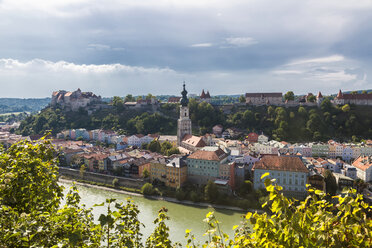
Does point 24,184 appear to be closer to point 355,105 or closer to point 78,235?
point 78,235

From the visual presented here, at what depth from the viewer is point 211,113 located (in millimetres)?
48469

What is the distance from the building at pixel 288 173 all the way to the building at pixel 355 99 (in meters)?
37.9

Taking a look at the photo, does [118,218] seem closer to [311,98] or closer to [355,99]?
[311,98]

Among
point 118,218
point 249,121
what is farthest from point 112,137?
point 118,218

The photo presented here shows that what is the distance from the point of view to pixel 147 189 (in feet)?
70.5

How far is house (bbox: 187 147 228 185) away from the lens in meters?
21.6

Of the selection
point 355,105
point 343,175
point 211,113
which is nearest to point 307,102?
point 355,105

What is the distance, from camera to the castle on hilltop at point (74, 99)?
2502 inches

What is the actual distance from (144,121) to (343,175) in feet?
108

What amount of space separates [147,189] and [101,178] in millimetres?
6646

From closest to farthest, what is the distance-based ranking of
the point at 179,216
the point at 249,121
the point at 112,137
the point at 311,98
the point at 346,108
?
the point at 179,216 → the point at 112,137 → the point at 346,108 → the point at 249,121 → the point at 311,98

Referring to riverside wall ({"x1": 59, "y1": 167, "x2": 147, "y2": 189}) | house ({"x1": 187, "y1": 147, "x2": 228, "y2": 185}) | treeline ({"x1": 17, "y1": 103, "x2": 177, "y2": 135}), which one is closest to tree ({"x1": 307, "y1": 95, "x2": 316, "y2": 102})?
treeline ({"x1": 17, "y1": 103, "x2": 177, "y2": 135})

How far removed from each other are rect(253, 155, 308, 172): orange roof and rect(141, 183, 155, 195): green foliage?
8986mm

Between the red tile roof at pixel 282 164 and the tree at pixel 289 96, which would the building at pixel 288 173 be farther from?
the tree at pixel 289 96
